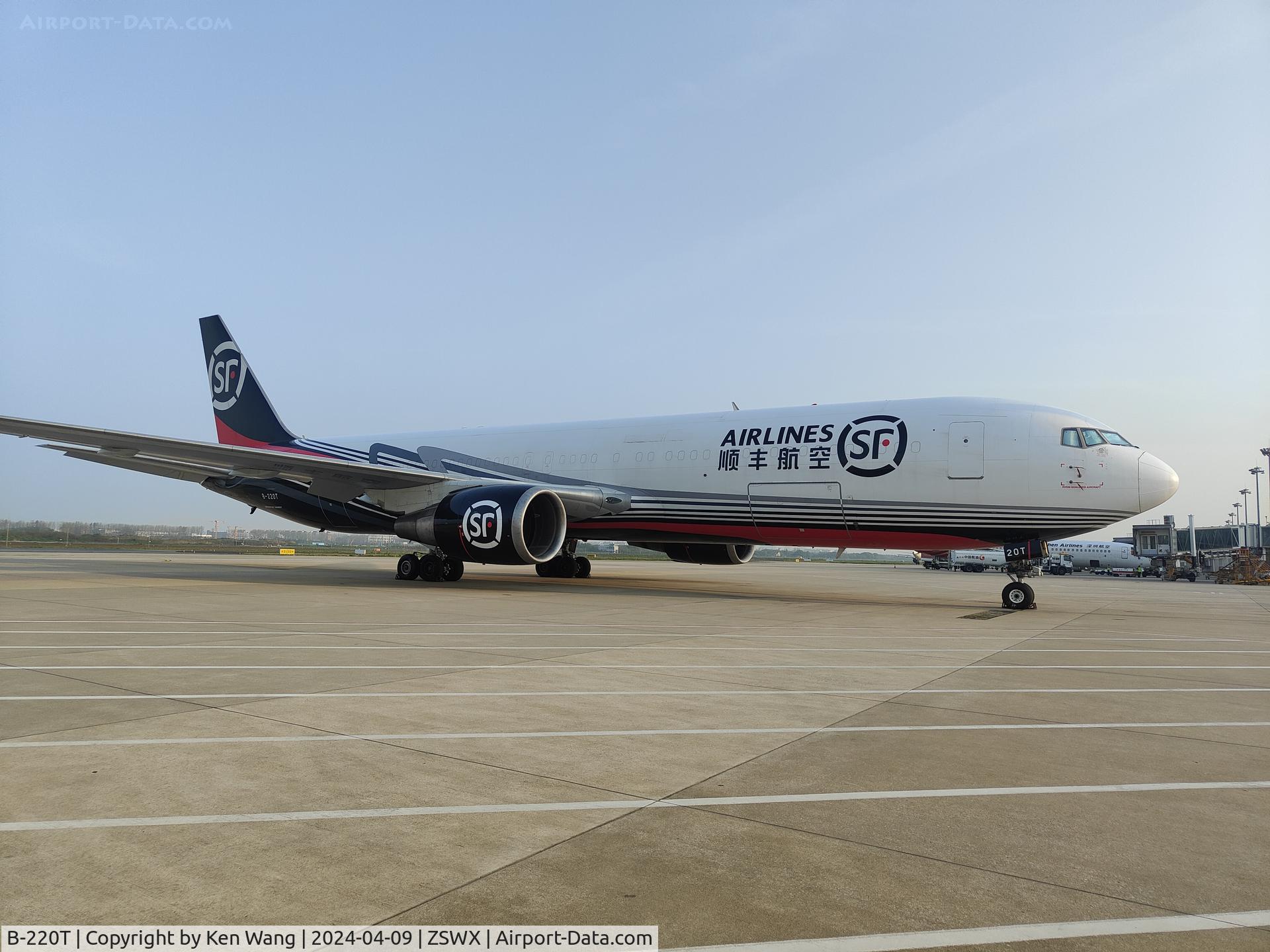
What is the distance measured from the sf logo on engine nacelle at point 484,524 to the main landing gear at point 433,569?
2680mm

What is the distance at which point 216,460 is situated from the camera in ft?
52.3

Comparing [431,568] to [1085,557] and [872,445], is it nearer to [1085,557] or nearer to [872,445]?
[872,445]

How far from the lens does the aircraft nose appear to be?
13.1 meters

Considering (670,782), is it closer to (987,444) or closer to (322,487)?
(987,444)

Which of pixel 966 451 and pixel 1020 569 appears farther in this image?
pixel 1020 569

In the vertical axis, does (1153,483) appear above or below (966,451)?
below

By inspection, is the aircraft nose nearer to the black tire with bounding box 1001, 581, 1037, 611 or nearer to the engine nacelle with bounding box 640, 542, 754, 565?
the black tire with bounding box 1001, 581, 1037, 611

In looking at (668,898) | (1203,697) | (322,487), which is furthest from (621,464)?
(668,898)

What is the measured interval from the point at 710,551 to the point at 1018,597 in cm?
675

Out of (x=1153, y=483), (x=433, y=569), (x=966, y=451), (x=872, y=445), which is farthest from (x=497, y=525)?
(x=1153, y=483)

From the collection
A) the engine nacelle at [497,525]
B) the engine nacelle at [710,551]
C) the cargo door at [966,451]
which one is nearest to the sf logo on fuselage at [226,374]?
the engine nacelle at [497,525]

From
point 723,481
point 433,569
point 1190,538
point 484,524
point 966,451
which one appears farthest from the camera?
point 1190,538

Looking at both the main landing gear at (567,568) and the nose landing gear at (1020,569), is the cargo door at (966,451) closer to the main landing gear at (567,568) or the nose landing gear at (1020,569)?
the nose landing gear at (1020,569)

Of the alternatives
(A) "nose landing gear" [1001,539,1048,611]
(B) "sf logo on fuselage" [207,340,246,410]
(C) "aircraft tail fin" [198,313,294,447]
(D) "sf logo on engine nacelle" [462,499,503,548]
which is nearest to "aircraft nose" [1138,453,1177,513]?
(A) "nose landing gear" [1001,539,1048,611]
